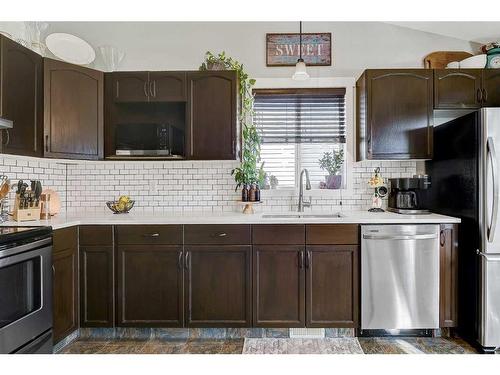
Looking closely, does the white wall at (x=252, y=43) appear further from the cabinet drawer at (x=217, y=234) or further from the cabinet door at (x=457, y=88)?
the cabinet drawer at (x=217, y=234)

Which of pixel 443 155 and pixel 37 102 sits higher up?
pixel 37 102

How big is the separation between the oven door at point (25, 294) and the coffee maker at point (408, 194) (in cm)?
265

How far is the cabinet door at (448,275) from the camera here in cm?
254

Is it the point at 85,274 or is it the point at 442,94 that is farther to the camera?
the point at 442,94

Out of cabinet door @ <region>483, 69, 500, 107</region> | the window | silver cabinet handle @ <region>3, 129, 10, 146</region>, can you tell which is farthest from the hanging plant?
cabinet door @ <region>483, 69, 500, 107</region>

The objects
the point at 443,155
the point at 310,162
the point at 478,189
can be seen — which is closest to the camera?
the point at 478,189

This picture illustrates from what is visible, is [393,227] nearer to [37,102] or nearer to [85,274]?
[85,274]

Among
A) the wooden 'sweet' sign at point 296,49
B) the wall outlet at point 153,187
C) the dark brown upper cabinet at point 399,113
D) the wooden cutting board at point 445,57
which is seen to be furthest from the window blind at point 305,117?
the wall outlet at point 153,187

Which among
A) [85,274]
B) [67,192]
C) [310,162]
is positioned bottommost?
[85,274]

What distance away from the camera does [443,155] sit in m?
2.80

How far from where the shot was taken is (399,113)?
2.85 meters

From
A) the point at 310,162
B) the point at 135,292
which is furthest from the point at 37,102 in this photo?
the point at 310,162

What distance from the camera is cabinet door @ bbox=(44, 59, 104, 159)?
252 cm

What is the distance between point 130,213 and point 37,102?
114cm
